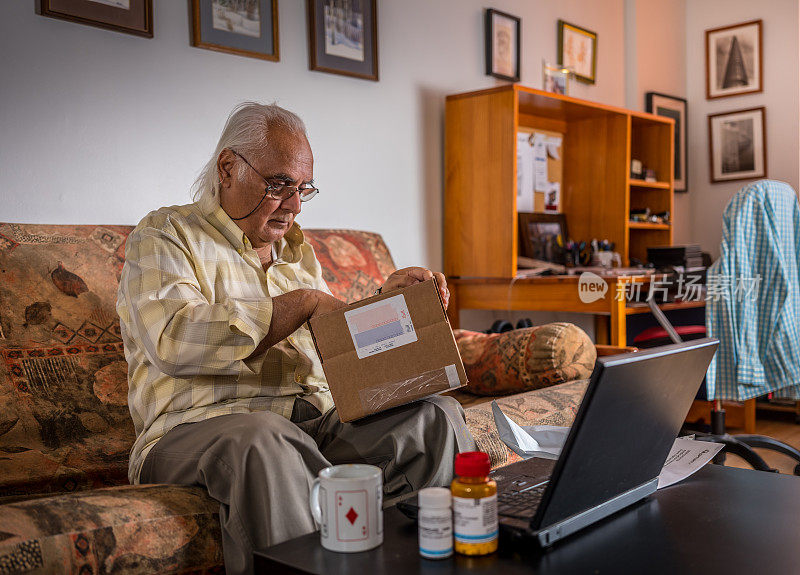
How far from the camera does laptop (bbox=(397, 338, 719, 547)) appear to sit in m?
0.82

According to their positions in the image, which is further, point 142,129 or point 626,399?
point 142,129

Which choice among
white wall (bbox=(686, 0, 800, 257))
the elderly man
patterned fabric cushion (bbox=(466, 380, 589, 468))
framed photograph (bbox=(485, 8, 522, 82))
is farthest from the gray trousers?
white wall (bbox=(686, 0, 800, 257))

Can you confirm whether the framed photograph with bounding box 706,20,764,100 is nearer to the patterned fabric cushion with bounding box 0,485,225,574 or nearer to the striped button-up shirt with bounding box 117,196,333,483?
the striped button-up shirt with bounding box 117,196,333,483

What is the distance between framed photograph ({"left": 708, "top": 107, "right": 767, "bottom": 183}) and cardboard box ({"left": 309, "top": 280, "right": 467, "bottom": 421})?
12.3 ft

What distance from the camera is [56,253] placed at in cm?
177

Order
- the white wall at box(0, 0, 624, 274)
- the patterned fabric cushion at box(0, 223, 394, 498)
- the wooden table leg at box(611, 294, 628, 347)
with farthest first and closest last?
the wooden table leg at box(611, 294, 628, 347) → the white wall at box(0, 0, 624, 274) → the patterned fabric cushion at box(0, 223, 394, 498)

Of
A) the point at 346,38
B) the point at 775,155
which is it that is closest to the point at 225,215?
the point at 346,38

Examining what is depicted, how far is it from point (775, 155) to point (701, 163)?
16.6 inches

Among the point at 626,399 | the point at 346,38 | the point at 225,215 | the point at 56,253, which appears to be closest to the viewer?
the point at 626,399

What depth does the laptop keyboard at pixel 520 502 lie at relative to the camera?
93 cm

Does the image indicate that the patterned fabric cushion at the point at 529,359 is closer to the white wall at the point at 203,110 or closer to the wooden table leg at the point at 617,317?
the wooden table leg at the point at 617,317

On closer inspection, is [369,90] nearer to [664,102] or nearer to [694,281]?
[694,281]

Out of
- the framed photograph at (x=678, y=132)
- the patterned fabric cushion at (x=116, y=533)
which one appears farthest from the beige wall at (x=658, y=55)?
the patterned fabric cushion at (x=116, y=533)

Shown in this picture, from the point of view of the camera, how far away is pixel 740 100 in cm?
452
